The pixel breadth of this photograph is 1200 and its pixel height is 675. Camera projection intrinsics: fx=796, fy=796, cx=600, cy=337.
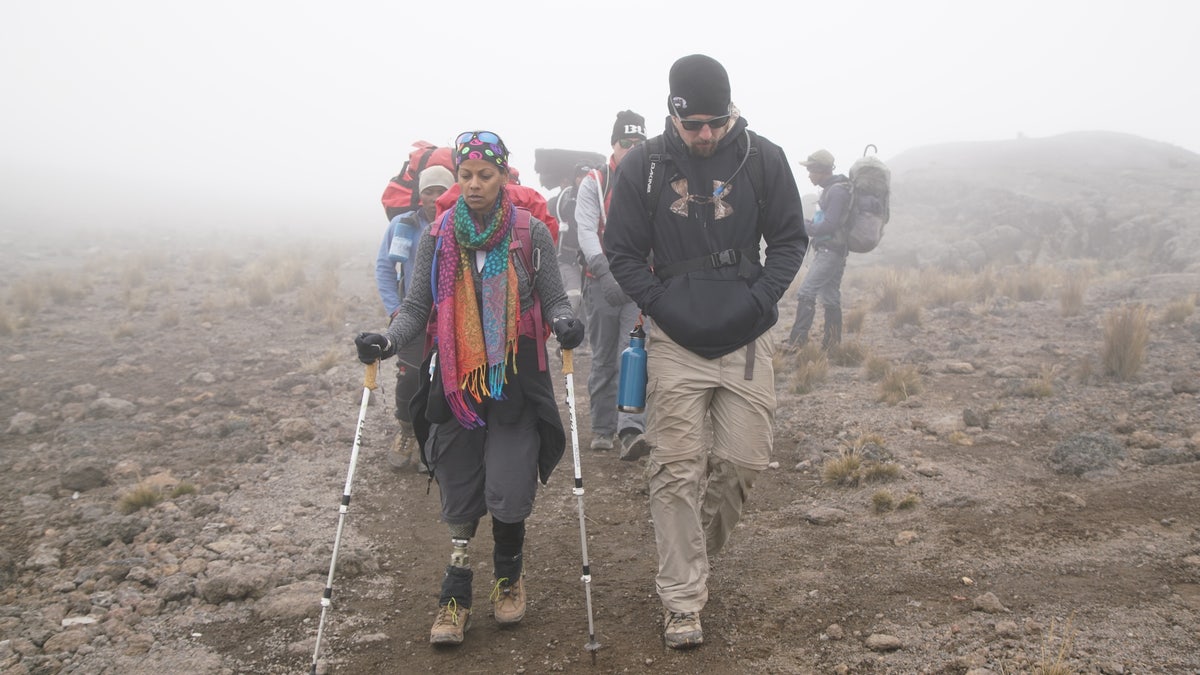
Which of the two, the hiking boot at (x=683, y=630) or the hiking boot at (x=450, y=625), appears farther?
the hiking boot at (x=450, y=625)

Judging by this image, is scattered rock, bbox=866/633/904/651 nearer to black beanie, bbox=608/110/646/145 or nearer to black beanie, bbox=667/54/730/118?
black beanie, bbox=667/54/730/118

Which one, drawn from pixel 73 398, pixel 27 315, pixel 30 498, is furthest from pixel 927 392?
pixel 27 315

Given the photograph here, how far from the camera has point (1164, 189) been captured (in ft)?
70.2

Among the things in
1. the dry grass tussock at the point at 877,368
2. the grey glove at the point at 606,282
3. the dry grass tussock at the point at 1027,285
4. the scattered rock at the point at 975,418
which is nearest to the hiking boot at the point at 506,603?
the grey glove at the point at 606,282

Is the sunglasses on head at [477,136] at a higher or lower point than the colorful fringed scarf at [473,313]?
higher

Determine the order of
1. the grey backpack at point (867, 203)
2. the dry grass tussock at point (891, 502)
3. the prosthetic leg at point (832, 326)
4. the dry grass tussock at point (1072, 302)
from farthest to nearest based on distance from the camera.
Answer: the dry grass tussock at point (1072, 302) < the prosthetic leg at point (832, 326) < the grey backpack at point (867, 203) < the dry grass tussock at point (891, 502)

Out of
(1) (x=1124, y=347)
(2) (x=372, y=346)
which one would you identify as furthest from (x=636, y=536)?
(1) (x=1124, y=347)

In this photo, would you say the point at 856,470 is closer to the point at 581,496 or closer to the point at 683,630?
the point at 683,630

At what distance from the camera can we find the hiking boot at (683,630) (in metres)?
3.42

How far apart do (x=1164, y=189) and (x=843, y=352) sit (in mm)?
17911

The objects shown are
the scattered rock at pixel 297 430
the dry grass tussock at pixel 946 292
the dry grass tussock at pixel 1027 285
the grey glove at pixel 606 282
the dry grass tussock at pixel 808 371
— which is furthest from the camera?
the dry grass tussock at pixel 1027 285

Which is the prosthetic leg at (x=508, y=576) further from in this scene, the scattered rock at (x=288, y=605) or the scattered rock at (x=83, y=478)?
the scattered rock at (x=83, y=478)

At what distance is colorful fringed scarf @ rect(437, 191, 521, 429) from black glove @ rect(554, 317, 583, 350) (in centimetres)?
23

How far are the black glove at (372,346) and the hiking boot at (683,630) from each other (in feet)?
5.53
